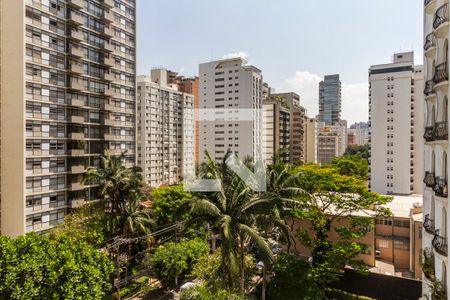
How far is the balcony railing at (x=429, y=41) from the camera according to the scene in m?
10.1

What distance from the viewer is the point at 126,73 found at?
30.6 meters

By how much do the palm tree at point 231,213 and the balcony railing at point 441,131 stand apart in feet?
19.8

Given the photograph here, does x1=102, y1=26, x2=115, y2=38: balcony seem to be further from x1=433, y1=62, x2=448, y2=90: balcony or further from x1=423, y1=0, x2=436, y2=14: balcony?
x1=433, y1=62, x2=448, y2=90: balcony

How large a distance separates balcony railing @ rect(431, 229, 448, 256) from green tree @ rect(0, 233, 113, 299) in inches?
457

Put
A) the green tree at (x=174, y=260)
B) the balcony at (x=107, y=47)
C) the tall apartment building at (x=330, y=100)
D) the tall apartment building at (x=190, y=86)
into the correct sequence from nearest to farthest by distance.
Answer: the green tree at (x=174, y=260) → the balcony at (x=107, y=47) → the tall apartment building at (x=190, y=86) → the tall apartment building at (x=330, y=100)

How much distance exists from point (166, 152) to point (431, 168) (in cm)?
4379

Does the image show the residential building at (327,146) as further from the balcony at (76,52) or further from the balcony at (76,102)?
the balcony at (76,52)

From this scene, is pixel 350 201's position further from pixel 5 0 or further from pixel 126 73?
pixel 5 0

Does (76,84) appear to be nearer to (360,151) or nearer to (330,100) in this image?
(360,151)

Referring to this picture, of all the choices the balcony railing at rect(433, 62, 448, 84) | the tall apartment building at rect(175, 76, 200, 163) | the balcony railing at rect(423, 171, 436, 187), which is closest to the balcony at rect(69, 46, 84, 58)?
the balcony railing at rect(433, 62, 448, 84)

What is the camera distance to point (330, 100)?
139250 mm

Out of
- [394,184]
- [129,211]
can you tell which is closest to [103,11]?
[129,211]

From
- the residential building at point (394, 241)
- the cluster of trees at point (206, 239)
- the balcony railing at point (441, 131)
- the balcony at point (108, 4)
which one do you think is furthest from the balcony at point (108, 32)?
the balcony railing at point (441, 131)

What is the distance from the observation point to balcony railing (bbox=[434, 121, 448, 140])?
8.86m
